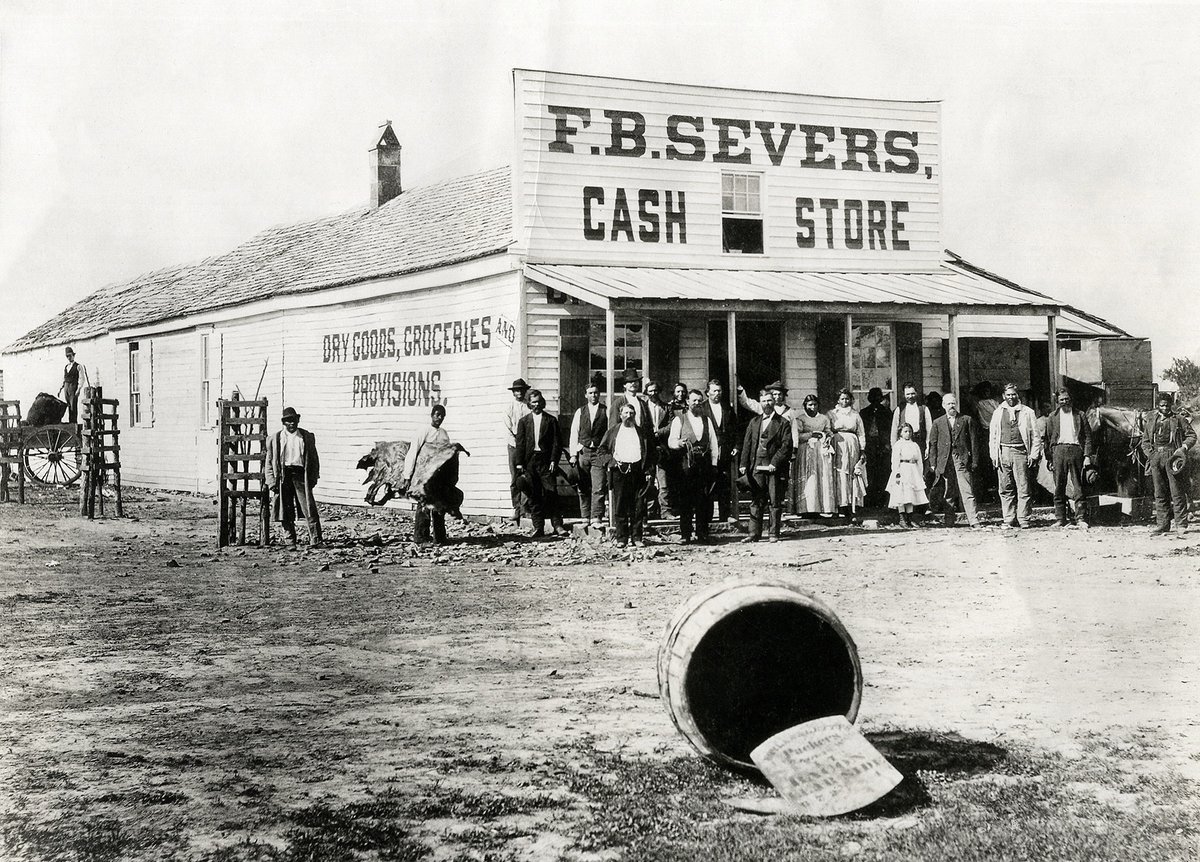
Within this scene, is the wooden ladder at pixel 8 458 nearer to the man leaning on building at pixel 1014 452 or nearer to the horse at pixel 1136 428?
the man leaning on building at pixel 1014 452

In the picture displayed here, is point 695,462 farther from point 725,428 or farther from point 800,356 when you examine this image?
point 800,356

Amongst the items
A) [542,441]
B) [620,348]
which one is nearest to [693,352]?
[620,348]

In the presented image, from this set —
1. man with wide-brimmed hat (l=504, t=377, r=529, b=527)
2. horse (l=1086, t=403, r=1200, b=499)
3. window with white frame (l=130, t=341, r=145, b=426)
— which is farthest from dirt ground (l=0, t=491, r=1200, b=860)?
window with white frame (l=130, t=341, r=145, b=426)

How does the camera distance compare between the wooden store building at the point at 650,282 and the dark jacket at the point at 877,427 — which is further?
the wooden store building at the point at 650,282

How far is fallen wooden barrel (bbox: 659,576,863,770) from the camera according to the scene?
5.22 metres

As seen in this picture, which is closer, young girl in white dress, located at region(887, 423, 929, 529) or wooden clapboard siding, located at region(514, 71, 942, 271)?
young girl in white dress, located at region(887, 423, 929, 529)

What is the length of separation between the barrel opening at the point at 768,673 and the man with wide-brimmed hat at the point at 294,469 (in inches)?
345

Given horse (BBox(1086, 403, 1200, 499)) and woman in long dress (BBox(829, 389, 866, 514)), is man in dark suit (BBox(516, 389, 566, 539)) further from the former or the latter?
horse (BBox(1086, 403, 1200, 499))

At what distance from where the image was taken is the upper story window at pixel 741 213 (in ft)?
59.3

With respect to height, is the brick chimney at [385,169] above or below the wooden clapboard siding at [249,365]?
above

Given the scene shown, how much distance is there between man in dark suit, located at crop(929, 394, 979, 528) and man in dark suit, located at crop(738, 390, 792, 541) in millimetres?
2221

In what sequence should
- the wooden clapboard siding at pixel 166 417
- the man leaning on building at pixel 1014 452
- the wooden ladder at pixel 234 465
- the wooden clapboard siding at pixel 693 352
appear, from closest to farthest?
the wooden ladder at pixel 234 465, the man leaning on building at pixel 1014 452, the wooden clapboard siding at pixel 693 352, the wooden clapboard siding at pixel 166 417

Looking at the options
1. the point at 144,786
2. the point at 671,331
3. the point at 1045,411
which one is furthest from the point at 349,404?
the point at 144,786

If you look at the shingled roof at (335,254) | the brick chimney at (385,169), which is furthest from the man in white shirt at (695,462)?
the brick chimney at (385,169)
